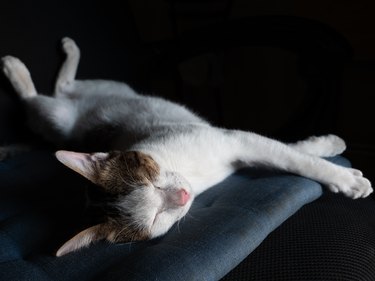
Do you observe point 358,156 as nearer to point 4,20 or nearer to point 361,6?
point 361,6

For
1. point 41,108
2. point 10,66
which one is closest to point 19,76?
point 10,66

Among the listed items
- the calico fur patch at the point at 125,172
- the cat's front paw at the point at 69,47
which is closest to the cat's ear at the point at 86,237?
the calico fur patch at the point at 125,172

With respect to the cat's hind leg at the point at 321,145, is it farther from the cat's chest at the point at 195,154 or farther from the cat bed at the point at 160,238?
the cat's chest at the point at 195,154

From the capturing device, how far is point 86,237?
1081 millimetres

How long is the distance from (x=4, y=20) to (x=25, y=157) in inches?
22.8

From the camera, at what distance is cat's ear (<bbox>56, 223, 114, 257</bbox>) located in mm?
1051

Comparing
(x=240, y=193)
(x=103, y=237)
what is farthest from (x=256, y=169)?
(x=103, y=237)

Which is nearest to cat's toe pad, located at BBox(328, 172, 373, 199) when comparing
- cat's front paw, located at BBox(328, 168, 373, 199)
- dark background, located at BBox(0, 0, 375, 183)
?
cat's front paw, located at BBox(328, 168, 373, 199)

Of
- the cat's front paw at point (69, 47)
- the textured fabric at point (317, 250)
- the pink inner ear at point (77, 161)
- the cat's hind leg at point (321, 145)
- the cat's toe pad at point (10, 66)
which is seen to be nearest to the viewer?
the textured fabric at point (317, 250)

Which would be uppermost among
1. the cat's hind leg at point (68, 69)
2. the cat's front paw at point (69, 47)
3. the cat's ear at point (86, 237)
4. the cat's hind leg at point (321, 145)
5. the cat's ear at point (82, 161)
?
the cat's front paw at point (69, 47)

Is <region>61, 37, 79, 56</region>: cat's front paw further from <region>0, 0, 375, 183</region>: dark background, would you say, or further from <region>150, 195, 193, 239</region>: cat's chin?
<region>150, 195, 193, 239</region>: cat's chin

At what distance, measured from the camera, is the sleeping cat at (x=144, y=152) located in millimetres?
1164

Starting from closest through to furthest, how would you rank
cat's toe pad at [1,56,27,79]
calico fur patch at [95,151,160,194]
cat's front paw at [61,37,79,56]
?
1. calico fur patch at [95,151,160,194]
2. cat's toe pad at [1,56,27,79]
3. cat's front paw at [61,37,79,56]

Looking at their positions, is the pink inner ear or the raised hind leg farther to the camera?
the raised hind leg
